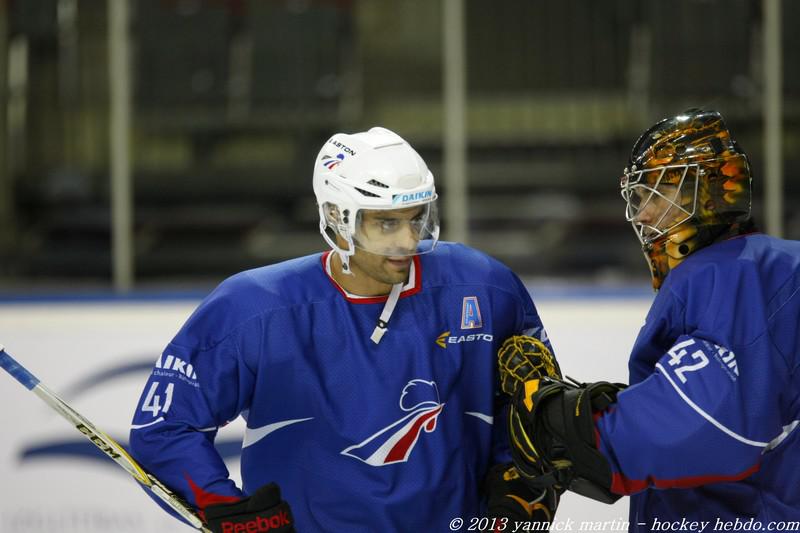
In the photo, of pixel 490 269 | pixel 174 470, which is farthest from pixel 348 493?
pixel 490 269

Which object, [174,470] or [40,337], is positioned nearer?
[174,470]

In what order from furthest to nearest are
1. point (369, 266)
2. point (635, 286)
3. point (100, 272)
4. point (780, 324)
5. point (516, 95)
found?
point (516, 95)
point (100, 272)
point (635, 286)
point (369, 266)
point (780, 324)

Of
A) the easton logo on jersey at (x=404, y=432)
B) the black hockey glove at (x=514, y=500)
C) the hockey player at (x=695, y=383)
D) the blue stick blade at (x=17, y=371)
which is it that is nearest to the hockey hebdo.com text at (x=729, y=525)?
the hockey player at (x=695, y=383)

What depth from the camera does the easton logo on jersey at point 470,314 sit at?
6.44 feet

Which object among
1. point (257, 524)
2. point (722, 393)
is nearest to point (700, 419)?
point (722, 393)

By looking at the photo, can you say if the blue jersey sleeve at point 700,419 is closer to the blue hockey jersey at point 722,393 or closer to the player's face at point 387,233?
the blue hockey jersey at point 722,393

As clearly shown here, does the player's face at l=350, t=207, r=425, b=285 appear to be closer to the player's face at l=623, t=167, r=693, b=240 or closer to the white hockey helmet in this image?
the white hockey helmet

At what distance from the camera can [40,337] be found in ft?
10.6

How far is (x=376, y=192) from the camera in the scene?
73.1 inches

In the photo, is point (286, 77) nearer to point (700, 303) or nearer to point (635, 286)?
point (635, 286)

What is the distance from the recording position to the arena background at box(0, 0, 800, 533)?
13.5 feet

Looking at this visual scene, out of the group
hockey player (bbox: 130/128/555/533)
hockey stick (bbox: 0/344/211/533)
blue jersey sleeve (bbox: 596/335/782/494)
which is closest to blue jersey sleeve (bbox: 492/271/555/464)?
hockey player (bbox: 130/128/555/533)

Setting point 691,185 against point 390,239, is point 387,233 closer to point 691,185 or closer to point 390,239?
point 390,239

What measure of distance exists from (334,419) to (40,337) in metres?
1.66
